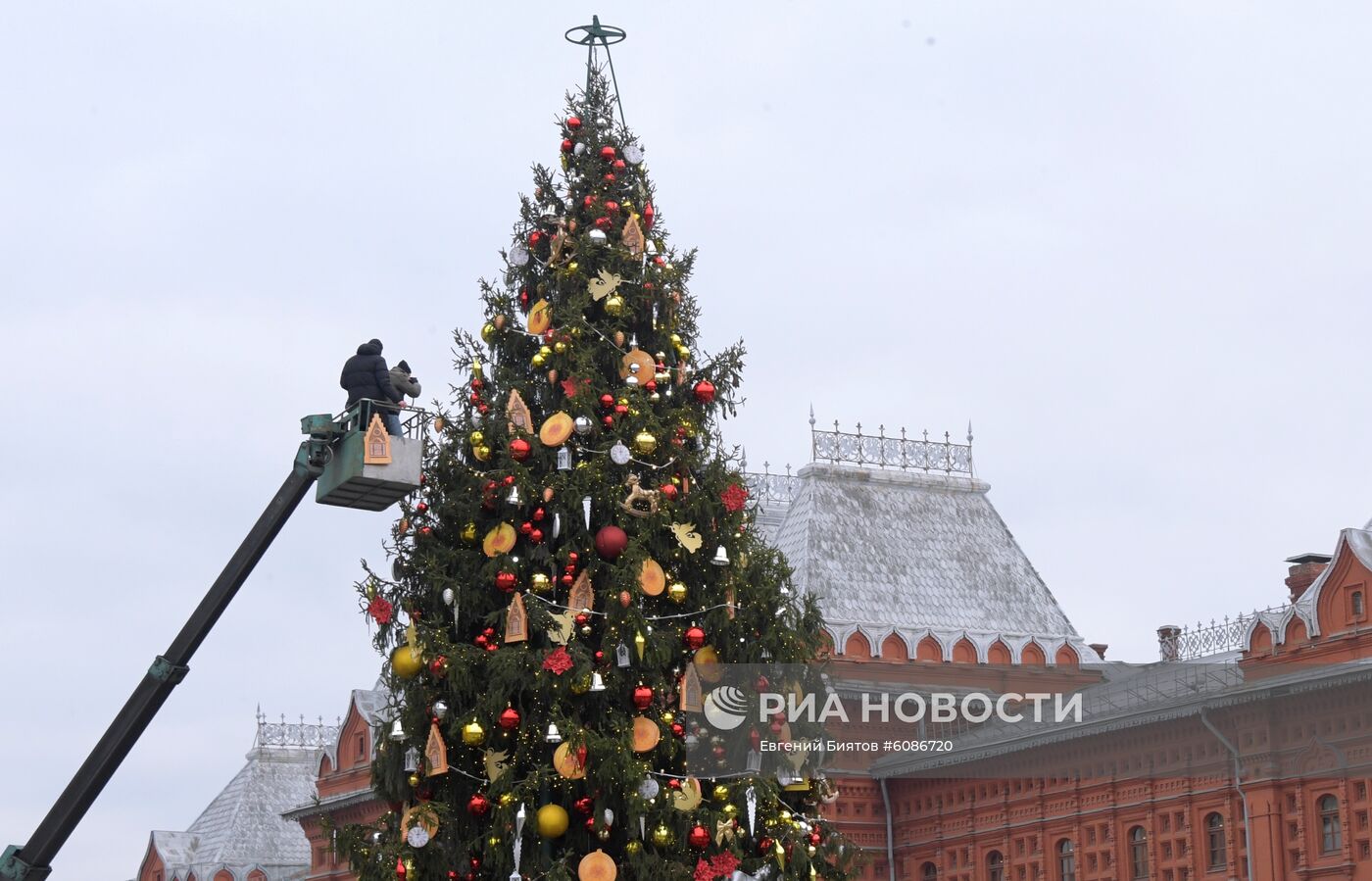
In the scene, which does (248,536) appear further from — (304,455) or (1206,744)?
(1206,744)

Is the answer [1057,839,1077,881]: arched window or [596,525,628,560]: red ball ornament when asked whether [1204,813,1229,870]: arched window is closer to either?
[1057,839,1077,881]: arched window

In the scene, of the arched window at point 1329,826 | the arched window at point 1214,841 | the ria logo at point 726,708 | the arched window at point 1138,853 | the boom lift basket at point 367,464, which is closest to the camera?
the boom lift basket at point 367,464

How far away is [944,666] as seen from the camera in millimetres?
36656

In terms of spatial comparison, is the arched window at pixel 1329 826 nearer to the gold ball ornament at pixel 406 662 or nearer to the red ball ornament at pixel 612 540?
the red ball ornament at pixel 612 540

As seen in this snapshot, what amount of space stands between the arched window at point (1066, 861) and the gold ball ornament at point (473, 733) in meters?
16.6

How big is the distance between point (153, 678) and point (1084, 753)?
18.2 meters

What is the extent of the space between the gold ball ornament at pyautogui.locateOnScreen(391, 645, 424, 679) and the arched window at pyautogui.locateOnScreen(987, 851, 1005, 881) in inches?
700

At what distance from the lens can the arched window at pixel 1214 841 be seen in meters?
29.6

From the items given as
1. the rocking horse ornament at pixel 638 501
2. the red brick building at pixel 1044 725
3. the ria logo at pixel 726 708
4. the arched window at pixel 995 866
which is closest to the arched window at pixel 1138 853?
the red brick building at pixel 1044 725

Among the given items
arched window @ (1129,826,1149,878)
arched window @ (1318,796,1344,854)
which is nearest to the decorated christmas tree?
arched window @ (1318,796,1344,854)

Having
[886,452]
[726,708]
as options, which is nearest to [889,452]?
[886,452]

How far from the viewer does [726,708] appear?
60.1 feet

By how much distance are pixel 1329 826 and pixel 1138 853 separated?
4038 millimetres

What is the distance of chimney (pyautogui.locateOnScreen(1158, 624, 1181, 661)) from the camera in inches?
1413
